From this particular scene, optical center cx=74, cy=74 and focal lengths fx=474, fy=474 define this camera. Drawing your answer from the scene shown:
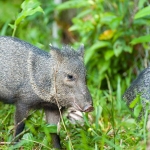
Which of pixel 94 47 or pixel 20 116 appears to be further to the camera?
pixel 94 47

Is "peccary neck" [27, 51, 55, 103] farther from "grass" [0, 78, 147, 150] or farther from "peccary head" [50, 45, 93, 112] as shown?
"grass" [0, 78, 147, 150]

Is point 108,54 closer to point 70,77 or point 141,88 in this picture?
point 141,88

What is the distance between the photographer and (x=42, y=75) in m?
4.01

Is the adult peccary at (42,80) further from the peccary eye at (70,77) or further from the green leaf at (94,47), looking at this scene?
the green leaf at (94,47)

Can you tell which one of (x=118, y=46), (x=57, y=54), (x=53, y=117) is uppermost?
(x=57, y=54)

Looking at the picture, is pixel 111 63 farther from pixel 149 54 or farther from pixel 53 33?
pixel 53 33

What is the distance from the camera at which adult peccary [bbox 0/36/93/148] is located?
150 inches

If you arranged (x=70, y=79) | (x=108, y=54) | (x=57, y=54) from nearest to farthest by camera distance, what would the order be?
(x=70, y=79), (x=57, y=54), (x=108, y=54)

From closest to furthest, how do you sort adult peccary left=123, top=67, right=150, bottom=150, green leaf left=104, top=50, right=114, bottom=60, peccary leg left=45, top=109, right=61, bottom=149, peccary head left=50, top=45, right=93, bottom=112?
peccary head left=50, top=45, right=93, bottom=112
peccary leg left=45, top=109, right=61, bottom=149
adult peccary left=123, top=67, right=150, bottom=150
green leaf left=104, top=50, right=114, bottom=60

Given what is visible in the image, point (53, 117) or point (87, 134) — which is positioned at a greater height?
point (53, 117)

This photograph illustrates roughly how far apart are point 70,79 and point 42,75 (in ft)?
1.01

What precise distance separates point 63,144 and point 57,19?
17.3 ft

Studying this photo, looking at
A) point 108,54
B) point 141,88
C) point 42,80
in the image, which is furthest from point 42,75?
point 108,54

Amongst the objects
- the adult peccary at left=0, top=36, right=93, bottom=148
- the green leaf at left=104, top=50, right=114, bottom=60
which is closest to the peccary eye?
the adult peccary at left=0, top=36, right=93, bottom=148
